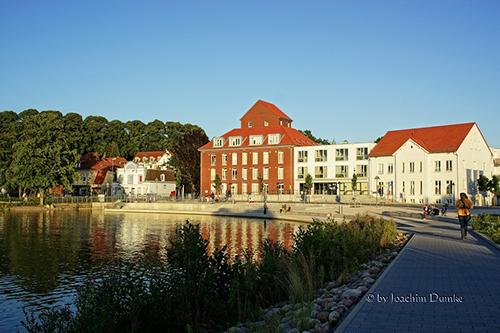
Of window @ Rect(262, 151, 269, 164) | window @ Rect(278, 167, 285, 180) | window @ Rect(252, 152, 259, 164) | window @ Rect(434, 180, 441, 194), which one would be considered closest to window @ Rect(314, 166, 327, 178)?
window @ Rect(278, 167, 285, 180)

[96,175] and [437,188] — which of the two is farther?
[96,175]

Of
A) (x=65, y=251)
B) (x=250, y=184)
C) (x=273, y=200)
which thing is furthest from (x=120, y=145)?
(x=65, y=251)

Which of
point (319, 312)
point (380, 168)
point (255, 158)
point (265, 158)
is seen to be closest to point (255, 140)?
point (255, 158)

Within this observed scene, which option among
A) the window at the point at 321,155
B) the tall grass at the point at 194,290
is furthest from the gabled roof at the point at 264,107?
the tall grass at the point at 194,290

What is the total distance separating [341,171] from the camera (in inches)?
2928

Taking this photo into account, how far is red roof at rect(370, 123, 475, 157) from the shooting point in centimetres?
6238

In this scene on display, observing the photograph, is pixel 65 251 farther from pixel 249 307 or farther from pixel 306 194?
pixel 306 194

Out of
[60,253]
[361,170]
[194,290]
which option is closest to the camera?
[194,290]

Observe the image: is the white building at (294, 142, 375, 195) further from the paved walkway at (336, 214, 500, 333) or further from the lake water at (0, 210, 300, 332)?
the paved walkway at (336, 214, 500, 333)

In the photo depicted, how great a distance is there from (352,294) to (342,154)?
65369 mm

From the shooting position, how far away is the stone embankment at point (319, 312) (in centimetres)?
830

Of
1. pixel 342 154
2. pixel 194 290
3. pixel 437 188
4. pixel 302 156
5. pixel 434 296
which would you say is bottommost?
pixel 434 296

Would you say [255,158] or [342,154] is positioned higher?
[342,154]

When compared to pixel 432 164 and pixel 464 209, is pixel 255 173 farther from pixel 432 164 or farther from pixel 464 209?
pixel 464 209
